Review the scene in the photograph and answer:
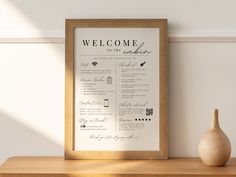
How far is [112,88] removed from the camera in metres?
1.83

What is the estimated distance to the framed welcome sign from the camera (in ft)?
5.98

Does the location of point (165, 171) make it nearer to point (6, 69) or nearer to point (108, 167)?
point (108, 167)

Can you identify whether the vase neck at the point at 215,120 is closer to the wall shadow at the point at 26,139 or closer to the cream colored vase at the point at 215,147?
the cream colored vase at the point at 215,147

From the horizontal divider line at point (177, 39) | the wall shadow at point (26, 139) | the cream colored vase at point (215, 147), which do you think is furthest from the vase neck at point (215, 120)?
the wall shadow at point (26, 139)

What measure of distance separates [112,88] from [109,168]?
334mm

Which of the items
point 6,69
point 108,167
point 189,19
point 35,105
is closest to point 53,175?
point 108,167

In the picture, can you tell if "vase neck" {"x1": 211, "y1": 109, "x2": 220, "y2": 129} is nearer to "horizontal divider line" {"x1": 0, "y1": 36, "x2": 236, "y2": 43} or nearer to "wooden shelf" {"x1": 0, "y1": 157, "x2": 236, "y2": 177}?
"wooden shelf" {"x1": 0, "y1": 157, "x2": 236, "y2": 177}

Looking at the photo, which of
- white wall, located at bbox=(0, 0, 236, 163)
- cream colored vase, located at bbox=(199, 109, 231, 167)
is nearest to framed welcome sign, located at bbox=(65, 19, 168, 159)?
white wall, located at bbox=(0, 0, 236, 163)

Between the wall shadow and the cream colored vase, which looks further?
the wall shadow

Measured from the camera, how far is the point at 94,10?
6.07 feet

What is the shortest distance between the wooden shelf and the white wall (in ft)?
0.36

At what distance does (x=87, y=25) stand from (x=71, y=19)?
7 cm

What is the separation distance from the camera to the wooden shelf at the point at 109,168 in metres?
1.58

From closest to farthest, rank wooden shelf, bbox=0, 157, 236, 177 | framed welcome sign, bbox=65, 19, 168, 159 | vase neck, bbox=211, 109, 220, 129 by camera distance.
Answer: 1. wooden shelf, bbox=0, 157, 236, 177
2. vase neck, bbox=211, 109, 220, 129
3. framed welcome sign, bbox=65, 19, 168, 159
